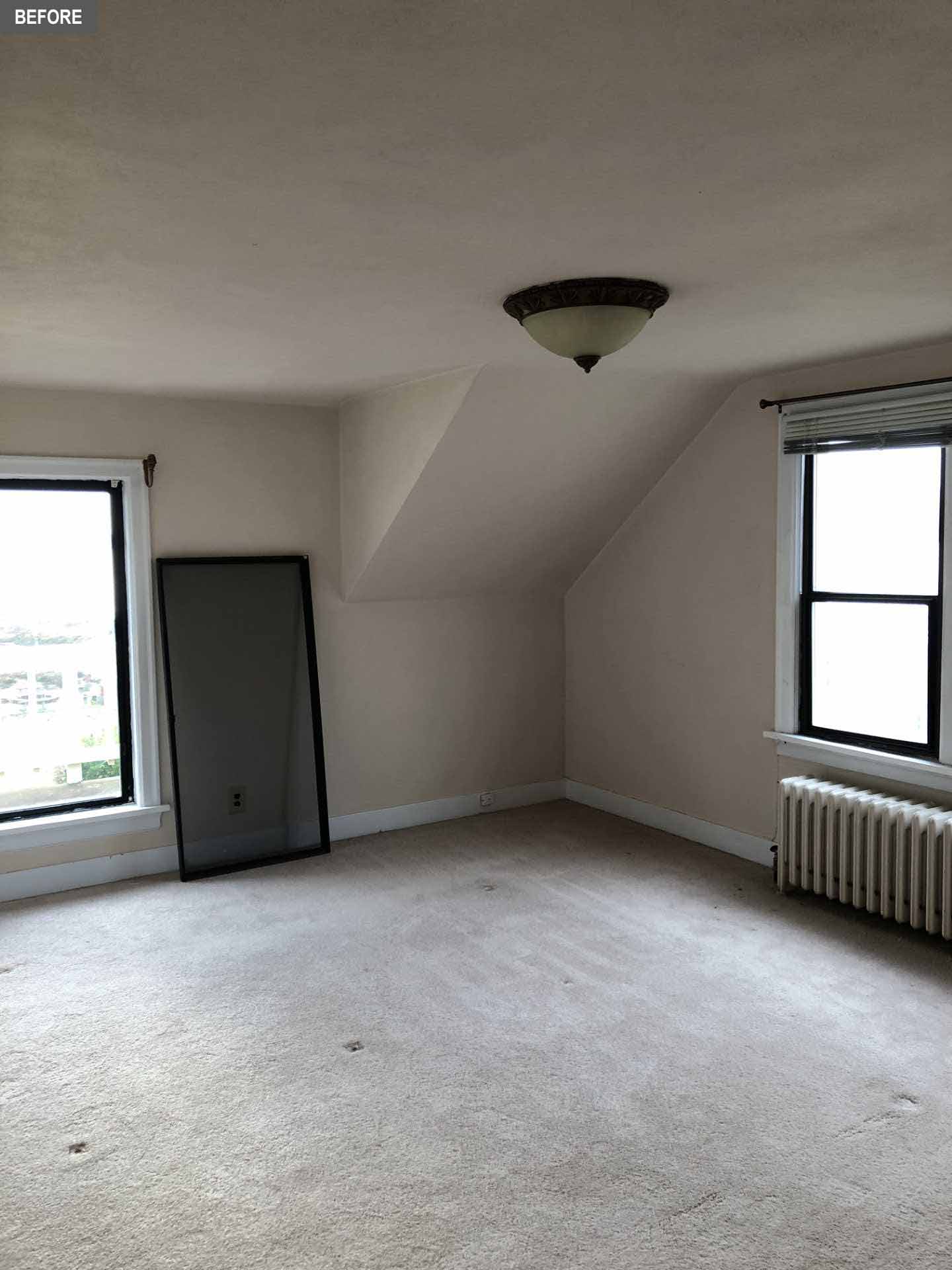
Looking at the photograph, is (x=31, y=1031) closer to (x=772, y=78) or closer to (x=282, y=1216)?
(x=282, y=1216)

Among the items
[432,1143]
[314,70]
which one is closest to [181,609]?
[432,1143]

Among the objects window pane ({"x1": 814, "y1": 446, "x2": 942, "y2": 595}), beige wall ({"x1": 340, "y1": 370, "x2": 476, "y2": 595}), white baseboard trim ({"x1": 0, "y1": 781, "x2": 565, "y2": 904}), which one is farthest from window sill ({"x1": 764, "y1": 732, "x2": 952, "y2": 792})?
beige wall ({"x1": 340, "y1": 370, "x2": 476, "y2": 595})

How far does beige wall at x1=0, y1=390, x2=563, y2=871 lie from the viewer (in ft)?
16.1

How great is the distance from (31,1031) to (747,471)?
4.01 metres

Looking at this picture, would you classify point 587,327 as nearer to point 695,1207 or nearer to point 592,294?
point 592,294

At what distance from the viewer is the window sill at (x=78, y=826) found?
4746 millimetres

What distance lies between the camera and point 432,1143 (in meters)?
2.81

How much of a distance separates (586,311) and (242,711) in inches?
119

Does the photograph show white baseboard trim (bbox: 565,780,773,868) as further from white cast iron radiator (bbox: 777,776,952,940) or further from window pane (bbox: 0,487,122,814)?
window pane (bbox: 0,487,122,814)

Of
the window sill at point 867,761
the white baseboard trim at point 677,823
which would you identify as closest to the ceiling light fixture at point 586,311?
the window sill at point 867,761

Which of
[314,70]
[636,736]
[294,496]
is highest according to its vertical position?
[314,70]

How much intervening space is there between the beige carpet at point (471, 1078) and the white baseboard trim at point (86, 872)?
0.12 metres

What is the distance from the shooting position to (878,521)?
453 centimetres

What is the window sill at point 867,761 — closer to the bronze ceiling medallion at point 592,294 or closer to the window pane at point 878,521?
the window pane at point 878,521
